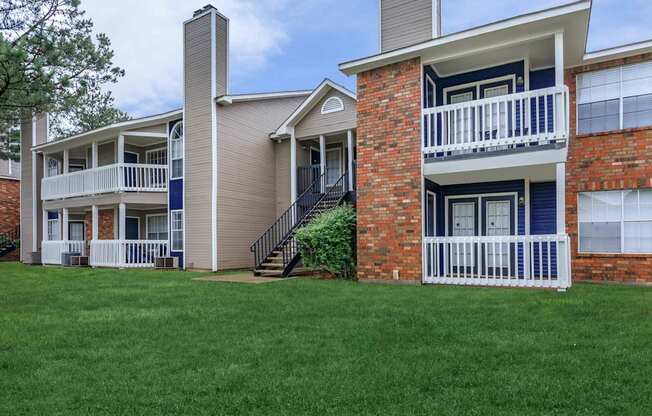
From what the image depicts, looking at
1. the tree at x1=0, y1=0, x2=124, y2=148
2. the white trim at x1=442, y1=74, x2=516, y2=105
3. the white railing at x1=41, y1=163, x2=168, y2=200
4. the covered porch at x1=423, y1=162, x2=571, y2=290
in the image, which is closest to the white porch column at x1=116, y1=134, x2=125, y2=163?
the white railing at x1=41, y1=163, x2=168, y2=200

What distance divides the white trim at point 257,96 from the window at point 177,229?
438cm

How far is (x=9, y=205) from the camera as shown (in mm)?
27047

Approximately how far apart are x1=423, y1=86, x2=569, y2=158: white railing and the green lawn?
314 cm

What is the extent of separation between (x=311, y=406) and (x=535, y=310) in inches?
187

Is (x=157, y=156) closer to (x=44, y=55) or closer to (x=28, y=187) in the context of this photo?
(x=28, y=187)

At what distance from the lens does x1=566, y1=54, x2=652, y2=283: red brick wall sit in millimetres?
10602

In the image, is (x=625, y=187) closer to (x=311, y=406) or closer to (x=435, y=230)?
(x=435, y=230)

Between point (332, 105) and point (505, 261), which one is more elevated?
point (332, 105)

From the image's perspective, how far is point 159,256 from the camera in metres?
17.9

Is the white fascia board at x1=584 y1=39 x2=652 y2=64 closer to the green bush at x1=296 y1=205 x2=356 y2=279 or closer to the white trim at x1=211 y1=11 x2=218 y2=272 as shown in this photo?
the green bush at x1=296 y1=205 x2=356 y2=279

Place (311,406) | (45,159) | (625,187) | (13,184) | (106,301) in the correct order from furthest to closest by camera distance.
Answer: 1. (13,184)
2. (45,159)
3. (625,187)
4. (106,301)
5. (311,406)

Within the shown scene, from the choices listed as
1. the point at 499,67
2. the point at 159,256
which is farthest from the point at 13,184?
the point at 499,67

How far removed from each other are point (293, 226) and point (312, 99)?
4.38 m

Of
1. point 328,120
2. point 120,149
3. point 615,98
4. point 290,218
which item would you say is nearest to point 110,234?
point 120,149
